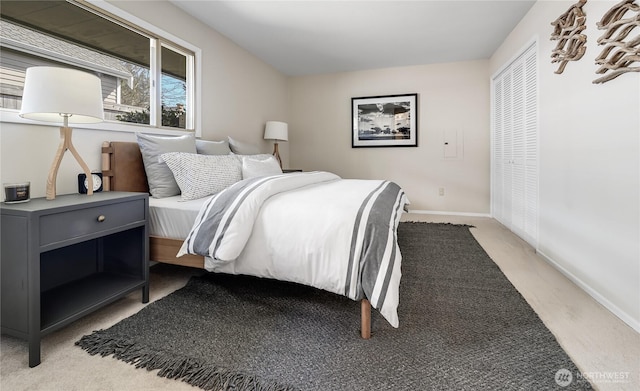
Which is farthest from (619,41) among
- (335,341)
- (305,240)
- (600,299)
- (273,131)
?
(273,131)

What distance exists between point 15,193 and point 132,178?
0.84 metres

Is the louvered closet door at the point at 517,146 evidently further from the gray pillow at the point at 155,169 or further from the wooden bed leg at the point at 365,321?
the gray pillow at the point at 155,169

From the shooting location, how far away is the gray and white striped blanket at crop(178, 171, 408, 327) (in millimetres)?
1349

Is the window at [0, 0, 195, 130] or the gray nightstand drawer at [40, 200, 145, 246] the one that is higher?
the window at [0, 0, 195, 130]

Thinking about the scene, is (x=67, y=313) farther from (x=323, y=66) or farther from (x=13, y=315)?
(x=323, y=66)

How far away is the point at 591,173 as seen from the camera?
1903mm

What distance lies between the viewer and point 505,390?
107 centimetres

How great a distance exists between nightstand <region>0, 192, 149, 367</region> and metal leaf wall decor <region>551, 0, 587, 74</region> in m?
3.00

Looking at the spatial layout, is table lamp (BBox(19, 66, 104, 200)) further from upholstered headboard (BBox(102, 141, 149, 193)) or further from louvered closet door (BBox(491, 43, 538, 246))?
louvered closet door (BBox(491, 43, 538, 246))

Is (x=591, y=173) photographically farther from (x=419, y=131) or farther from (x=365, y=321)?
(x=419, y=131)

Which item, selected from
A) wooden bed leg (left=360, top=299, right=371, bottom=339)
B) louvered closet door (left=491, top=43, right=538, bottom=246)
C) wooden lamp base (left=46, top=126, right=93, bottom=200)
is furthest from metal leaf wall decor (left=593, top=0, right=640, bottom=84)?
wooden lamp base (left=46, top=126, right=93, bottom=200)

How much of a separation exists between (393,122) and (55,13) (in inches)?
159

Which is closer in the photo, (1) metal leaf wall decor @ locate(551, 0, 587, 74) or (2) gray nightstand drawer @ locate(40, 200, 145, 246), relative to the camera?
(2) gray nightstand drawer @ locate(40, 200, 145, 246)

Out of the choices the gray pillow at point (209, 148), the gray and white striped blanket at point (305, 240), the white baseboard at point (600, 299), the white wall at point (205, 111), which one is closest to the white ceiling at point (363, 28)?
the white wall at point (205, 111)
